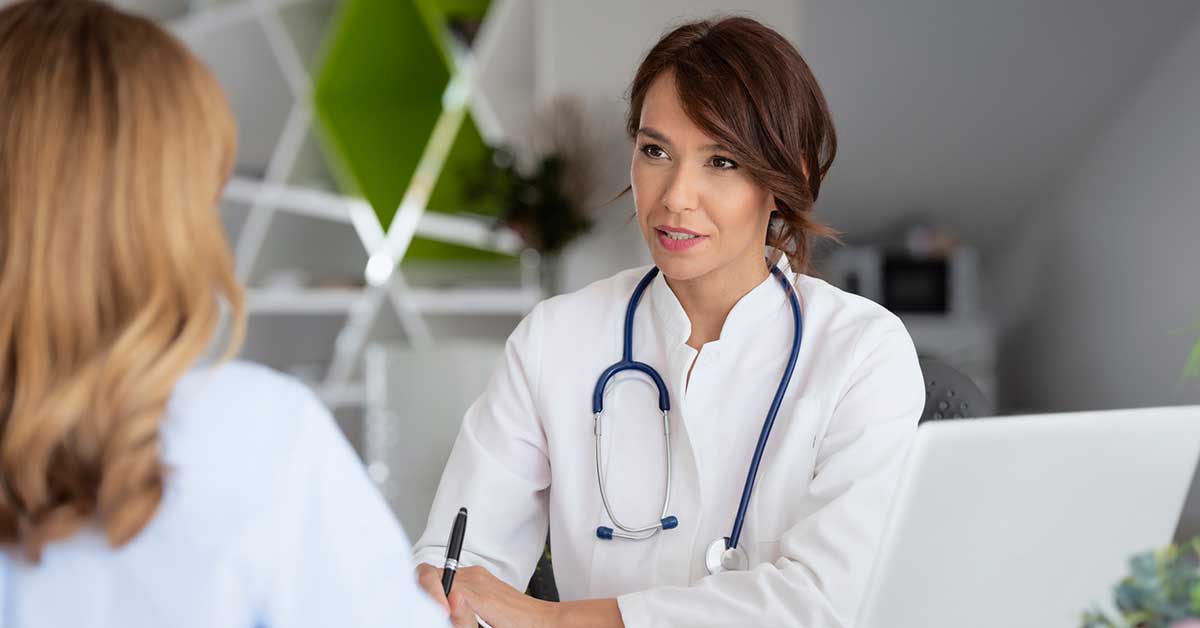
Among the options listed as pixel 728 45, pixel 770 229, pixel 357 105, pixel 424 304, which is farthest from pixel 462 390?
pixel 357 105

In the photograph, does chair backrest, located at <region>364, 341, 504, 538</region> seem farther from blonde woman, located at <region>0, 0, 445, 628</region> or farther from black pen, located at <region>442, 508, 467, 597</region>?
blonde woman, located at <region>0, 0, 445, 628</region>

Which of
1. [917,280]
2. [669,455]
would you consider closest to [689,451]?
[669,455]

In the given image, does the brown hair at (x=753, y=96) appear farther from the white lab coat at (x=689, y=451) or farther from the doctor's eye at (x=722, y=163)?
the white lab coat at (x=689, y=451)

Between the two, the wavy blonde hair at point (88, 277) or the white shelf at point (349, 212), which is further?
the white shelf at point (349, 212)

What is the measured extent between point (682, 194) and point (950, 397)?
0.46 meters

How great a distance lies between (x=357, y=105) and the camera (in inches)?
197

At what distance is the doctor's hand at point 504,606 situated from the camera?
1.31 m

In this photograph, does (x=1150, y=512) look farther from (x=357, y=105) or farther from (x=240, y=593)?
(x=357, y=105)

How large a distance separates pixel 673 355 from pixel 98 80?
34.9 inches

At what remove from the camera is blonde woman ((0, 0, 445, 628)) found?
2.49 feet

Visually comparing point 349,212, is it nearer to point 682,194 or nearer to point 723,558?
point 682,194

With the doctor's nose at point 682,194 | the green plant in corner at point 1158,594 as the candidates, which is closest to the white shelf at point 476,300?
the doctor's nose at point 682,194

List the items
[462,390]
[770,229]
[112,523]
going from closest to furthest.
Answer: [112,523] < [770,229] < [462,390]

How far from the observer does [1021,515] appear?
2.93 feet
